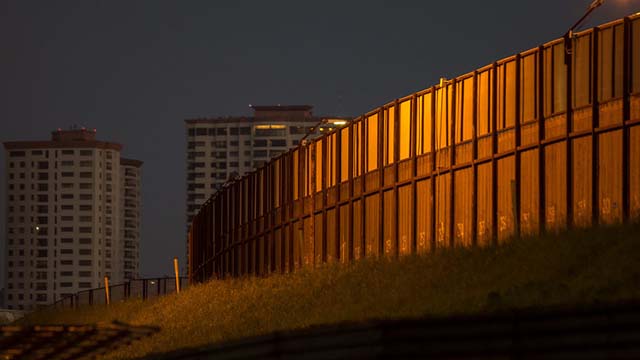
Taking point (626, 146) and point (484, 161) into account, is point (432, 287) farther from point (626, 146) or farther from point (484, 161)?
point (484, 161)

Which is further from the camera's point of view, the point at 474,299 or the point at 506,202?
the point at 506,202

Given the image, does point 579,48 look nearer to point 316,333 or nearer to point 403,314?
point 403,314

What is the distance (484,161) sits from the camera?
3584 cm

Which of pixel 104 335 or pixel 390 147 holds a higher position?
pixel 390 147

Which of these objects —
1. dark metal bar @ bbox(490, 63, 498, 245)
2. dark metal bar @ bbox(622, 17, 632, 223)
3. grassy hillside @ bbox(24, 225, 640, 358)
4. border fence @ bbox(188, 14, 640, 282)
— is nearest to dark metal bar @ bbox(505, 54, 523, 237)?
border fence @ bbox(188, 14, 640, 282)

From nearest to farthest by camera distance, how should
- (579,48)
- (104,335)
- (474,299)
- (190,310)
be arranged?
(474,299) → (104,335) → (579,48) → (190,310)

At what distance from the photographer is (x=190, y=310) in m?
47.9

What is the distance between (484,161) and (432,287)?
7.20 m

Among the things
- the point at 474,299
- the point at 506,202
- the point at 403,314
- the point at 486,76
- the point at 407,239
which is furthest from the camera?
the point at 407,239

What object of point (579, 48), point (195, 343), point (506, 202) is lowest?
point (195, 343)

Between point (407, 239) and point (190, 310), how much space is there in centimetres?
1007

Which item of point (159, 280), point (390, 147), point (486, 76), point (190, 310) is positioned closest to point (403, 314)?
point (486, 76)

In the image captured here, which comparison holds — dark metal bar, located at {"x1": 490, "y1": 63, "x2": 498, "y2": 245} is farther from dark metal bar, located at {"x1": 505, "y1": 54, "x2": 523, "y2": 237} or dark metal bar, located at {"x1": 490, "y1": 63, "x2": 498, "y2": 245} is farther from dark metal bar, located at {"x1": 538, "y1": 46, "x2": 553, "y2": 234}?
dark metal bar, located at {"x1": 538, "y1": 46, "x2": 553, "y2": 234}

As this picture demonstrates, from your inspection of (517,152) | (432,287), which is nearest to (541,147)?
(517,152)
